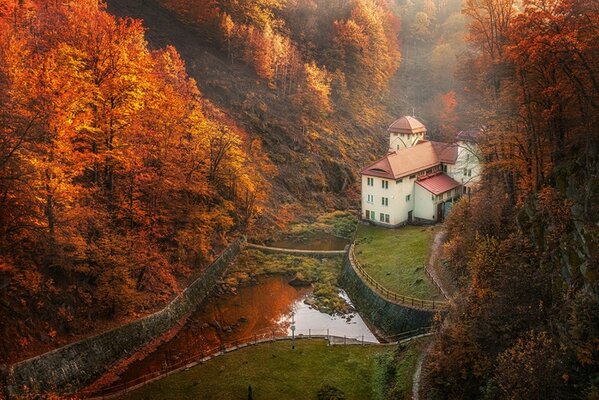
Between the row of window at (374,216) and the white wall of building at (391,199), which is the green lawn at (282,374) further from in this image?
the row of window at (374,216)

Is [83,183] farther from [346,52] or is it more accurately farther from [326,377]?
[346,52]

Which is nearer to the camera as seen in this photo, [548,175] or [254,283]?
[548,175]

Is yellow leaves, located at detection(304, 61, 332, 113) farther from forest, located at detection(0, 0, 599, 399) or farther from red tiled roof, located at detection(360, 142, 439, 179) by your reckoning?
red tiled roof, located at detection(360, 142, 439, 179)

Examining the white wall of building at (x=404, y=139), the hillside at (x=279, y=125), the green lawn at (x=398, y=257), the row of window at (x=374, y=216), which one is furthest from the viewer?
the hillside at (x=279, y=125)

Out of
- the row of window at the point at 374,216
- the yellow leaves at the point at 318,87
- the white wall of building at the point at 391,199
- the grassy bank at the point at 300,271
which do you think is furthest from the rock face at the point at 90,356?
the yellow leaves at the point at 318,87

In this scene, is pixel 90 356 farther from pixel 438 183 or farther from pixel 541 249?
pixel 438 183

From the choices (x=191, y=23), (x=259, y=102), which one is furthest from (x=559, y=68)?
(x=191, y=23)
